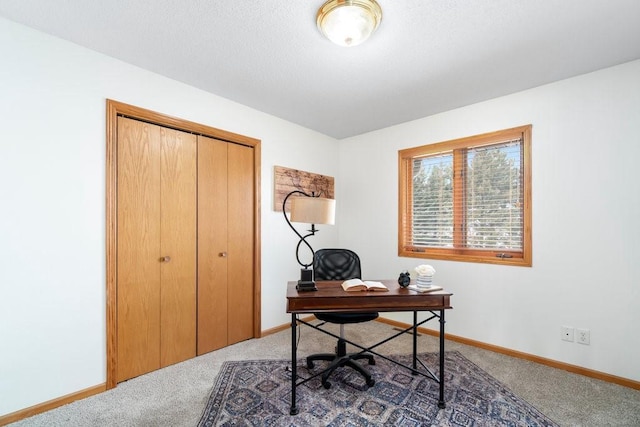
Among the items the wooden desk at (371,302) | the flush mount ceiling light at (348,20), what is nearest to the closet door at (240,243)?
the wooden desk at (371,302)

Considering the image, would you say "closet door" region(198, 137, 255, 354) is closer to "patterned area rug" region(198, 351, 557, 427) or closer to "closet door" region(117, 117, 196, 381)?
"closet door" region(117, 117, 196, 381)

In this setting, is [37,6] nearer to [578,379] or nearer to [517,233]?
[517,233]

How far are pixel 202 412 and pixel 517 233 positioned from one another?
3047 millimetres

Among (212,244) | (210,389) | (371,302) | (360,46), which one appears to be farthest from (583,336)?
(212,244)

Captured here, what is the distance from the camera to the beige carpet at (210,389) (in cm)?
180

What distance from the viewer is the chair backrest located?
2824 mm

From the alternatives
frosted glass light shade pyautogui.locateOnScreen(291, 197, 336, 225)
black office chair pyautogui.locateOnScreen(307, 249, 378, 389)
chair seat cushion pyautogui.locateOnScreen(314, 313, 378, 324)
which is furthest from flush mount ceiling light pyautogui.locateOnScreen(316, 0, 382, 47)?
chair seat cushion pyautogui.locateOnScreen(314, 313, 378, 324)

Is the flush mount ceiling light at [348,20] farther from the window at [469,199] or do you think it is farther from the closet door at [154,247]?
the window at [469,199]

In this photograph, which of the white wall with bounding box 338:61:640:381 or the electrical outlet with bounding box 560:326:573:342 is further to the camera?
the electrical outlet with bounding box 560:326:573:342

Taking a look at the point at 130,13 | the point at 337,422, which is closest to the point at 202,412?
the point at 337,422

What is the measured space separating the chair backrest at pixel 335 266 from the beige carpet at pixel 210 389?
733mm

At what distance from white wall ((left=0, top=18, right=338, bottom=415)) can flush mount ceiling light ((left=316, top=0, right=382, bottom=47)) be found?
1.63m

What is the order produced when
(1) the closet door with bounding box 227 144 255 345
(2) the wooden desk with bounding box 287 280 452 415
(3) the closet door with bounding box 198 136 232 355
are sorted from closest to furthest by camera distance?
(2) the wooden desk with bounding box 287 280 452 415 < (3) the closet door with bounding box 198 136 232 355 < (1) the closet door with bounding box 227 144 255 345

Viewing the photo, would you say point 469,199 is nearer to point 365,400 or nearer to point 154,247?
point 365,400
